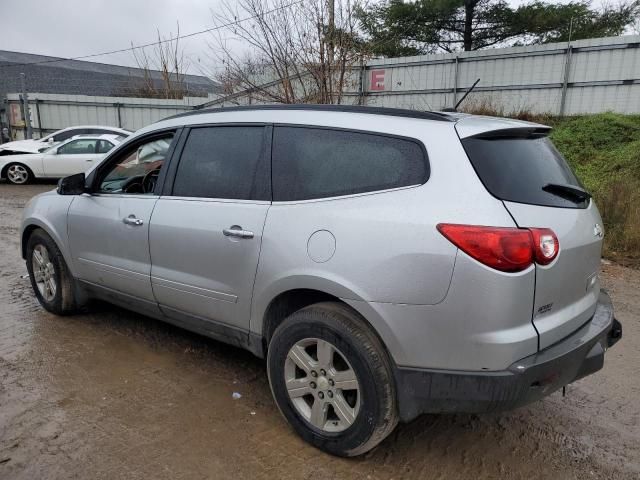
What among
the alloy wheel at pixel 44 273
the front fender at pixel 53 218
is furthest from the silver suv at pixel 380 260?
the alloy wheel at pixel 44 273

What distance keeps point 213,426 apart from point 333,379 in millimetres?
848

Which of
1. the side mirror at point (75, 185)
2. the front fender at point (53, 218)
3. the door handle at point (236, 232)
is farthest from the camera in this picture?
the front fender at point (53, 218)

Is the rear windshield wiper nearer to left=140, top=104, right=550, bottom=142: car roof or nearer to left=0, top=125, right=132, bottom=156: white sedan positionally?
left=140, top=104, right=550, bottom=142: car roof

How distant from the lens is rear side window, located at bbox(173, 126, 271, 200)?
3041 mm

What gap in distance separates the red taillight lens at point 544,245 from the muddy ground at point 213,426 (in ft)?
3.73

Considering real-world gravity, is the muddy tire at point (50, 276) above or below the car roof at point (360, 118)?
below

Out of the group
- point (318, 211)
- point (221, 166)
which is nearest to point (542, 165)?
point (318, 211)

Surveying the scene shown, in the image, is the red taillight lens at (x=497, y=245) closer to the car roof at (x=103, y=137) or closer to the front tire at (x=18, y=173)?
the car roof at (x=103, y=137)

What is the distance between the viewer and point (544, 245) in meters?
2.25

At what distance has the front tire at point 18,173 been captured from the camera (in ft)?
45.8

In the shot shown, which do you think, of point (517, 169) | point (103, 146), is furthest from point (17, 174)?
point (517, 169)

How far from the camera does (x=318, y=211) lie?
264cm

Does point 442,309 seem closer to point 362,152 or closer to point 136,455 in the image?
point 362,152

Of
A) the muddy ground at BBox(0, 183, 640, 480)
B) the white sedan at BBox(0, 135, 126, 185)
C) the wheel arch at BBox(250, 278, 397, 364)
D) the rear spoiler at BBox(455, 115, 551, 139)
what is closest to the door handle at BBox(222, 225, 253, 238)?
the wheel arch at BBox(250, 278, 397, 364)
